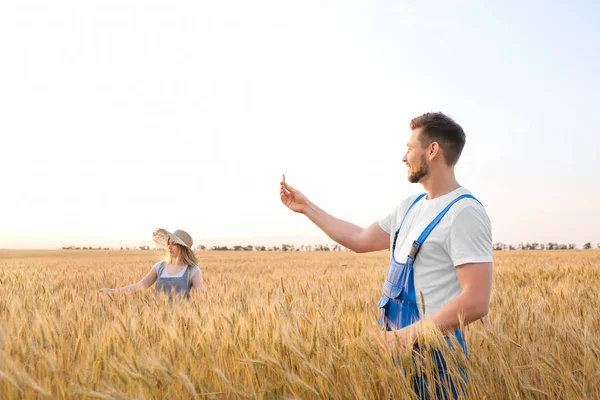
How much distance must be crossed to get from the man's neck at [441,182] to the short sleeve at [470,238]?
0.90 ft

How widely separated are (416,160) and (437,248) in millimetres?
462

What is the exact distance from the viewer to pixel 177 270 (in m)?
5.15

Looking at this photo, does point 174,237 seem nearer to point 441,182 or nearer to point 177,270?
point 177,270

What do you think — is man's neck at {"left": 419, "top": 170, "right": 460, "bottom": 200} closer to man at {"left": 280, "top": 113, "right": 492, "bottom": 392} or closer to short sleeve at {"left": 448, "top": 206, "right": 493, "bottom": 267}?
man at {"left": 280, "top": 113, "right": 492, "bottom": 392}

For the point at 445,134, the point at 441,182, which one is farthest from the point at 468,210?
the point at 445,134

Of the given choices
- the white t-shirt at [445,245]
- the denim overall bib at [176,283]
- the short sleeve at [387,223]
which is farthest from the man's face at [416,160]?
the denim overall bib at [176,283]

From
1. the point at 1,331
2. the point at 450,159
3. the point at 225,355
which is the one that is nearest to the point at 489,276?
the point at 450,159

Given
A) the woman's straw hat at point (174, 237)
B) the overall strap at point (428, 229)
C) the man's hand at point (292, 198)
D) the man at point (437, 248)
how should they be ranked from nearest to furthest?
1. the man at point (437, 248)
2. the overall strap at point (428, 229)
3. the man's hand at point (292, 198)
4. the woman's straw hat at point (174, 237)

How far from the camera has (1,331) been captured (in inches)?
84.6

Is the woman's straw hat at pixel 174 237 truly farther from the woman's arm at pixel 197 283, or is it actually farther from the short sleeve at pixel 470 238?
the short sleeve at pixel 470 238

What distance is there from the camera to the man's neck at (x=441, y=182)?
2.36 meters

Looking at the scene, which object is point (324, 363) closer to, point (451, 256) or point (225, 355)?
point (225, 355)

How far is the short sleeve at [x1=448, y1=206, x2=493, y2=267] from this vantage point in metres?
2.01

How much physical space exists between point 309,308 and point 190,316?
0.77 m
